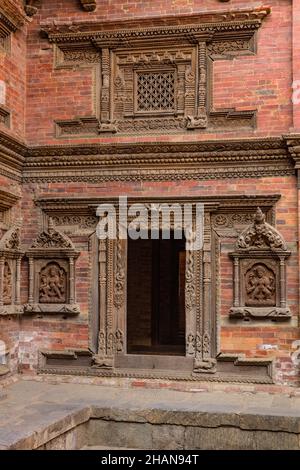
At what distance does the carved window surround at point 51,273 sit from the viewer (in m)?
9.32

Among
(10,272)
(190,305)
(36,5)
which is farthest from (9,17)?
(190,305)

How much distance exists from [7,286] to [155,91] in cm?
359

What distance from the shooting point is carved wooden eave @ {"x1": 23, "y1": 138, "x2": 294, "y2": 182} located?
349 inches

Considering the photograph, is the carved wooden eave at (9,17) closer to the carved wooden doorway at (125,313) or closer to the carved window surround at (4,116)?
the carved window surround at (4,116)

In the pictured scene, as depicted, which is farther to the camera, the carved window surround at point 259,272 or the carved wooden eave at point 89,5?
the carved wooden eave at point 89,5

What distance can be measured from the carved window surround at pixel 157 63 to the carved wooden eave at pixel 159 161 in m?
0.33

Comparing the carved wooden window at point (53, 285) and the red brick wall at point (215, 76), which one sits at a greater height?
the red brick wall at point (215, 76)

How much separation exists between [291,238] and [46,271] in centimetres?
359

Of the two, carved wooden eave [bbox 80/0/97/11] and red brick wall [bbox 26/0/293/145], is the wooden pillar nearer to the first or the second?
red brick wall [bbox 26/0/293/145]

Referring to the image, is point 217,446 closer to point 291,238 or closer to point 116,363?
point 116,363

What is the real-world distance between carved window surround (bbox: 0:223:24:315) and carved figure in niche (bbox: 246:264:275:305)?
11.0 ft

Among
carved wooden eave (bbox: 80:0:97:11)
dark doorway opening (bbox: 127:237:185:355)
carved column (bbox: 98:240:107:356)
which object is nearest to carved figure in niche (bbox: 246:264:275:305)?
carved column (bbox: 98:240:107:356)

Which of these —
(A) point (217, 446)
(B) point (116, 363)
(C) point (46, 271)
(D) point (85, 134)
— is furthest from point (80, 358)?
(D) point (85, 134)

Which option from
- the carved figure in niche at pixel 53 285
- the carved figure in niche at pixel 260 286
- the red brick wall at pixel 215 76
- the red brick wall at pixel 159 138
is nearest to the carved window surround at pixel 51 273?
the carved figure in niche at pixel 53 285
